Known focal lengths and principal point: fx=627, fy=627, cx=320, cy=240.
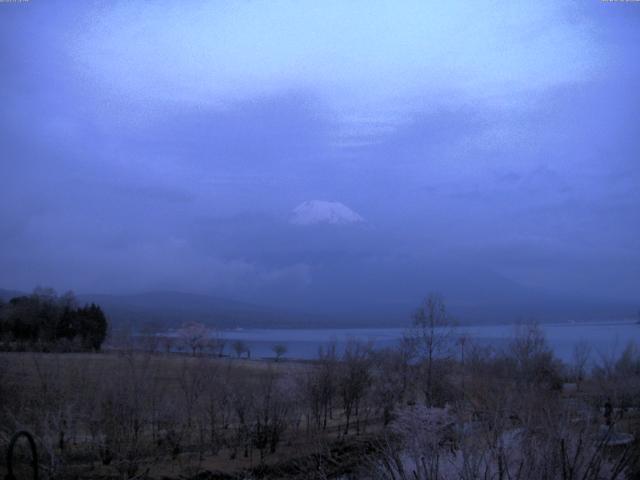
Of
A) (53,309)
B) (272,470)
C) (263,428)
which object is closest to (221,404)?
(263,428)

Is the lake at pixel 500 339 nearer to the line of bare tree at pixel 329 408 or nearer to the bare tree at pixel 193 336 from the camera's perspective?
the bare tree at pixel 193 336

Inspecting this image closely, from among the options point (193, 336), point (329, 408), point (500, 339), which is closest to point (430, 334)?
point (329, 408)

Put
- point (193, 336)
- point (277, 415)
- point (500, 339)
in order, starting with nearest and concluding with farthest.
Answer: point (277, 415) < point (500, 339) < point (193, 336)

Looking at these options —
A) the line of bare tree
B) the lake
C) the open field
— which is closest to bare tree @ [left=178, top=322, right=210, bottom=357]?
the lake

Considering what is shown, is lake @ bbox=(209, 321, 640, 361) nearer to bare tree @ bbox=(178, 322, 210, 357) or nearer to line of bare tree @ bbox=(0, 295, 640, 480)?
bare tree @ bbox=(178, 322, 210, 357)

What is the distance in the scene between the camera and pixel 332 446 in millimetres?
31000

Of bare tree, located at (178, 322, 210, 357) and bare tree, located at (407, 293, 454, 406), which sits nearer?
bare tree, located at (407, 293, 454, 406)

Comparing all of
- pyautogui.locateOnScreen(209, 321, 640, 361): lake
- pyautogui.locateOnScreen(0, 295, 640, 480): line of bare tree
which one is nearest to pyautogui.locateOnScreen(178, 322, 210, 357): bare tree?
pyautogui.locateOnScreen(209, 321, 640, 361): lake

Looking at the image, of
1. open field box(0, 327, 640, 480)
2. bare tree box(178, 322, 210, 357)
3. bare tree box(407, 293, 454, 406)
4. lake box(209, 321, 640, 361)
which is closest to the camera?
open field box(0, 327, 640, 480)

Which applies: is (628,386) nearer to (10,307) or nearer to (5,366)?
(5,366)

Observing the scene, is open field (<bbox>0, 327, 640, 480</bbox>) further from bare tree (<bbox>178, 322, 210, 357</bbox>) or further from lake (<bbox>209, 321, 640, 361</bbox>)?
bare tree (<bbox>178, 322, 210, 357</bbox>)

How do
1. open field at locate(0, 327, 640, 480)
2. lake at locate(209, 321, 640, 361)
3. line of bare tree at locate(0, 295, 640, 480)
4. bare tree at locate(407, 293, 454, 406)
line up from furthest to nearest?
lake at locate(209, 321, 640, 361)
bare tree at locate(407, 293, 454, 406)
open field at locate(0, 327, 640, 480)
line of bare tree at locate(0, 295, 640, 480)

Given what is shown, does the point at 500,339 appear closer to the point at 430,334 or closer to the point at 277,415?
the point at 430,334

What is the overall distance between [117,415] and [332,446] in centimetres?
1101
